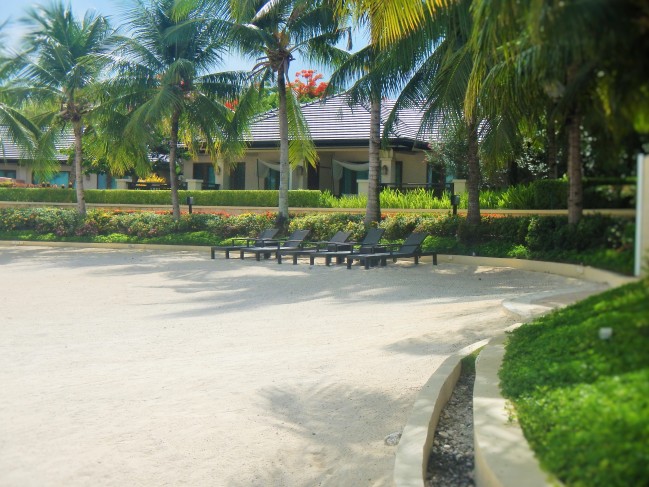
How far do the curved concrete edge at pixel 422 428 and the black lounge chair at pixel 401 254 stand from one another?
11.4 m

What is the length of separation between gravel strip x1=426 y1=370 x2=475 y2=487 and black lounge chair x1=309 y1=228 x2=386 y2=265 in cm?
1277

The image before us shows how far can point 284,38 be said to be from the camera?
2481cm

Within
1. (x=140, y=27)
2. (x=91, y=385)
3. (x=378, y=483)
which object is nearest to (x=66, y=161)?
(x=140, y=27)

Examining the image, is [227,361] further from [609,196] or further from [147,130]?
[147,130]

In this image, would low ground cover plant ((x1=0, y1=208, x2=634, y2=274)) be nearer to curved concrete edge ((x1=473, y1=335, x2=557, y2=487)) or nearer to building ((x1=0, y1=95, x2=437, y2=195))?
curved concrete edge ((x1=473, y1=335, x2=557, y2=487))

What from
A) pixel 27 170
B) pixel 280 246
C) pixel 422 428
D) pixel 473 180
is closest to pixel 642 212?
pixel 422 428

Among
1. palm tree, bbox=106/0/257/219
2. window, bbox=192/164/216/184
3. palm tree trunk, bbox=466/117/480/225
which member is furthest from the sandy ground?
window, bbox=192/164/216/184

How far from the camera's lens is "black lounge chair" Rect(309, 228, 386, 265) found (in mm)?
20467

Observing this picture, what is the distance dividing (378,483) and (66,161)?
1646 inches

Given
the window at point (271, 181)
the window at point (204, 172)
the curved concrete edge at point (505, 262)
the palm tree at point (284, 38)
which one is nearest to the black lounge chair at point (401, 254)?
the curved concrete edge at point (505, 262)

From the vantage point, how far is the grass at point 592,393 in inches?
135

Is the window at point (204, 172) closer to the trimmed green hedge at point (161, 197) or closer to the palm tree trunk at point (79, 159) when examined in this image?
the trimmed green hedge at point (161, 197)

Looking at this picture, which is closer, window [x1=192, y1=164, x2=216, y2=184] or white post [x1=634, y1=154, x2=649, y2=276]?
white post [x1=634, y1=154, x2=649, y2=276]

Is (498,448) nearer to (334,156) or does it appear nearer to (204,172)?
(334,156)
